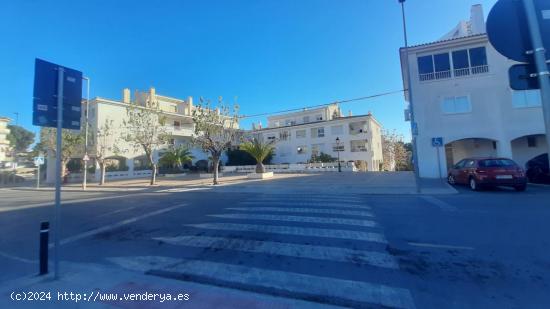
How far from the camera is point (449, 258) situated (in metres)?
4.21

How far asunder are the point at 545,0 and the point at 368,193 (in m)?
10.7

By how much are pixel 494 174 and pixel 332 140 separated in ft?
96.3

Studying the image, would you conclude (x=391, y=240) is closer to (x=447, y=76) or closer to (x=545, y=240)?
(x=545, y=240)

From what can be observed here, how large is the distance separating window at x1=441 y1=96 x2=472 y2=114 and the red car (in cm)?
667

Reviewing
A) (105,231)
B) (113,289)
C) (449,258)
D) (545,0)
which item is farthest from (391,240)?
(105,231)

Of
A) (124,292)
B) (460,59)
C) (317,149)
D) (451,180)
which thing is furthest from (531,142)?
(317,149)

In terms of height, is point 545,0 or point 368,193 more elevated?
point 545,0

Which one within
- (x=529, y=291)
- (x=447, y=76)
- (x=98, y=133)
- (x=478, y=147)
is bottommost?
(x=529, y=291)

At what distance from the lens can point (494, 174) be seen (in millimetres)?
11141

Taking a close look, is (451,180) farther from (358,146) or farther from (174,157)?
(174,157)

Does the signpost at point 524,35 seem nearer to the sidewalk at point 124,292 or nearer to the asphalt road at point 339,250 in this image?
the asphalt road at point 339,250

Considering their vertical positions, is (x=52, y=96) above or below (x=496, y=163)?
above

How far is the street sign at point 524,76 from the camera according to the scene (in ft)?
7.32

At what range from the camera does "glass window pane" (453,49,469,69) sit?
18062mm
